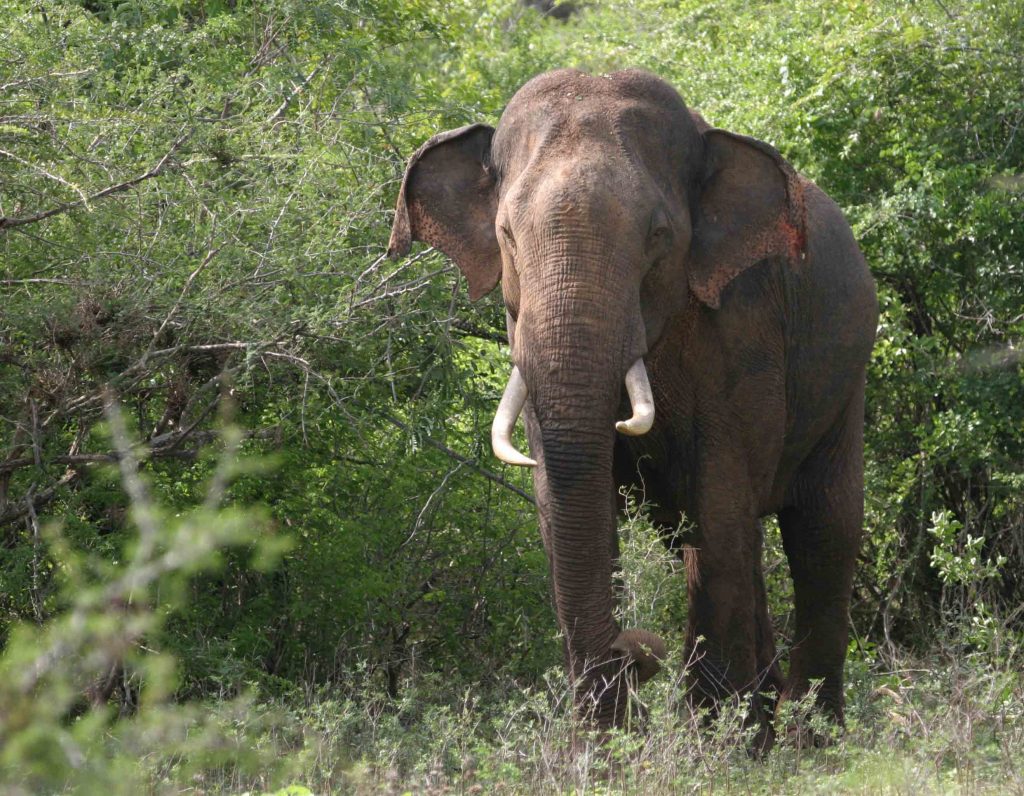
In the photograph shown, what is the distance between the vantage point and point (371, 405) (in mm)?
8586

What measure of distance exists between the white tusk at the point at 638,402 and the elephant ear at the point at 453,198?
1.20m

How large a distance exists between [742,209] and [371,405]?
93.5 inches

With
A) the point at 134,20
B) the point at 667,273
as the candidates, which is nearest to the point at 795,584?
the point at 667,273

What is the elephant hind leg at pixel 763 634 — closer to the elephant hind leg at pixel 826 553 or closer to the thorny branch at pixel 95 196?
the elephant hind leg at pixel 826 553

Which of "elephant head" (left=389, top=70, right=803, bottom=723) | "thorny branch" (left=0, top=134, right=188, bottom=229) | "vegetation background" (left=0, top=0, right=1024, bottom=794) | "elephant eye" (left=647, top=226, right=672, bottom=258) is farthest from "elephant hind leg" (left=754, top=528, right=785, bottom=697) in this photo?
"thorny branch" (left=0, top=134, right=188, bottom=229)

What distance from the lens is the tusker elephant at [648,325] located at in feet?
20.5

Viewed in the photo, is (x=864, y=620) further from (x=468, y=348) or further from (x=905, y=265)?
(x=468, y=348)

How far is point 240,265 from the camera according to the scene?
7.76m

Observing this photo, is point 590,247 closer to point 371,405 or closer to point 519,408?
point 519,408

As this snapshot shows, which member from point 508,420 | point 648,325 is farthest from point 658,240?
point 508,420

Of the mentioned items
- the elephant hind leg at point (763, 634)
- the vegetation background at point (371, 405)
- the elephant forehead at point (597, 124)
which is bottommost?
the elephant hind leg at point (763, 634)

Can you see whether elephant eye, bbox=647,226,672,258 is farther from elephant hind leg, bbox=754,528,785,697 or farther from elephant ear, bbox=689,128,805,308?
elephant hind leg, bbox=754,528,785,697

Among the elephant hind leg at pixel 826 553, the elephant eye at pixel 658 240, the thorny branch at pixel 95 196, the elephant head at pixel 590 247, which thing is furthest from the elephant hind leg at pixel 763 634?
the thorny branch at pixel 95 196

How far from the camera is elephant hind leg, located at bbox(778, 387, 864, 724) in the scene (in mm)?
8242
